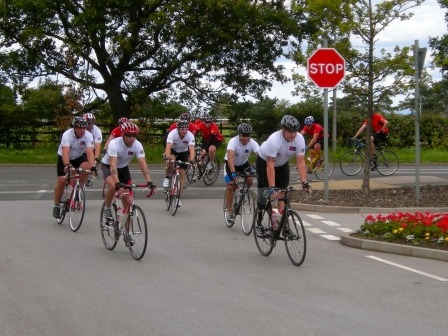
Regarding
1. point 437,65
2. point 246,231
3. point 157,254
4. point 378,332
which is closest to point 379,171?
point 437,65

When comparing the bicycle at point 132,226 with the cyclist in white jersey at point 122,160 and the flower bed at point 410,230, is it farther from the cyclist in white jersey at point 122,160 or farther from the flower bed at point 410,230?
the flower bed at point 410,230

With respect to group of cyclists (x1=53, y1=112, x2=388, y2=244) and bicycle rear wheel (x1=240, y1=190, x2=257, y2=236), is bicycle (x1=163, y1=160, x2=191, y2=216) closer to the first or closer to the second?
group of cyclists (x1=53, y1=112, x2=388, y2=244)

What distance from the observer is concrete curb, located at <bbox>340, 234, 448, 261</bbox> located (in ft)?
35.3

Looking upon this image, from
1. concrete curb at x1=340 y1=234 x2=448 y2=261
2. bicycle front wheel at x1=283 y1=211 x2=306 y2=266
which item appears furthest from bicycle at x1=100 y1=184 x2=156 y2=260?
concrete curb at x1=340 y1=234 x2=448 y2=261

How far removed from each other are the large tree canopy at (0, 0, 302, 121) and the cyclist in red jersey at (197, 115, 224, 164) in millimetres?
11581

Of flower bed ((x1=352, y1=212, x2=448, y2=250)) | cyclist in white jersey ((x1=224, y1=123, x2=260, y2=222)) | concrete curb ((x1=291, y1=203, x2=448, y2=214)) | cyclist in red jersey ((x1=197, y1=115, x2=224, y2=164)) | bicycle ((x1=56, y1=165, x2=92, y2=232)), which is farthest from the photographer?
cyclist in red jersey ((x1=197, y1=115, x2=224, y2=164))

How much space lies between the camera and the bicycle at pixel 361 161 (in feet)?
76.9

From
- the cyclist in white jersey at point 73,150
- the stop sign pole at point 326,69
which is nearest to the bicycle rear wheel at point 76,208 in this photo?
the cyclist in white jersey at point 73,150

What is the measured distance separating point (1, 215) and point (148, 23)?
18.6m

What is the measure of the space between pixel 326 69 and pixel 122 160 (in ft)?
19.1

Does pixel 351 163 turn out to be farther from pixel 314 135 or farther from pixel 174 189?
pixel 174 189

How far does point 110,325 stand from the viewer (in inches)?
281

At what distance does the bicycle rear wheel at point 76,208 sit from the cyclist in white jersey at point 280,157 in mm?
3273

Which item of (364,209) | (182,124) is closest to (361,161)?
(364,209)
